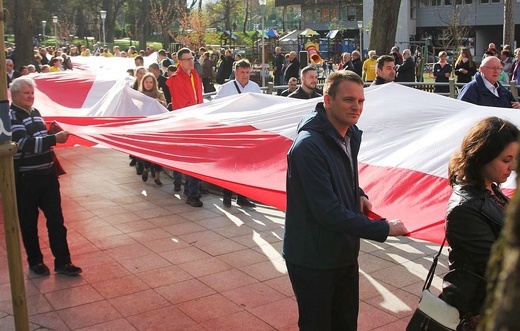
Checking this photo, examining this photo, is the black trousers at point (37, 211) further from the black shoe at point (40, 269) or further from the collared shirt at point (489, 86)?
the collared shirt at point (489, 86)

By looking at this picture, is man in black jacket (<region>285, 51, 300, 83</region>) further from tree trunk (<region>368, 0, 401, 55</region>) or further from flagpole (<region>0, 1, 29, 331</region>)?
flagpole (<region>0, 1, 29, 331</region>)

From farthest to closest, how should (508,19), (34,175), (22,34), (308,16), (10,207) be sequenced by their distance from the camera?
(308,16) → (508,19) → (22,34) → (34,175) → (10,207)

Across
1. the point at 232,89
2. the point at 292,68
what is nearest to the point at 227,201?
the point at 232,89

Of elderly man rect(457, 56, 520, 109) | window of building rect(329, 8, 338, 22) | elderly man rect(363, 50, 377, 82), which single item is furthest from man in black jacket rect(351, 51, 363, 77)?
window of building rect(329, 8, 338, 22)

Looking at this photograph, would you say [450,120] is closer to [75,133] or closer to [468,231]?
[468,231]

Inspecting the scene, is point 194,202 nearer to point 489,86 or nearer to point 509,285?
point 489,86

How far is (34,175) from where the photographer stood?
6.07 metres

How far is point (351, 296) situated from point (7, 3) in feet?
151

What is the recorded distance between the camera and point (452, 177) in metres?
3.26

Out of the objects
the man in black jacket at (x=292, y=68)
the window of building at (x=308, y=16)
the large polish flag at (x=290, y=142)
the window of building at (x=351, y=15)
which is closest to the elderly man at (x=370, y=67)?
the man in black jacket at (x=292, y=68)

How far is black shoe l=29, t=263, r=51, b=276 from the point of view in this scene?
21.1ft

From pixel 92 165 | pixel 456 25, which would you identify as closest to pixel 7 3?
pixel 456 25

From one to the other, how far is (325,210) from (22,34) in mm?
22365

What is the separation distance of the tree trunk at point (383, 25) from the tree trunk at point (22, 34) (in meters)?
12.5
